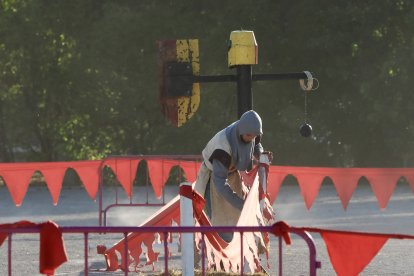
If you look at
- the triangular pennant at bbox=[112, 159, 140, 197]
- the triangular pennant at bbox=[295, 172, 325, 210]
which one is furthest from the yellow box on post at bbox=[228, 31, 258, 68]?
the triangular pennant at bbox=[112, 159, 140, 197]

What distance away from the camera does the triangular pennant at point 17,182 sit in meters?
18.0

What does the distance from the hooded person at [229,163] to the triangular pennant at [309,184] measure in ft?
18.0

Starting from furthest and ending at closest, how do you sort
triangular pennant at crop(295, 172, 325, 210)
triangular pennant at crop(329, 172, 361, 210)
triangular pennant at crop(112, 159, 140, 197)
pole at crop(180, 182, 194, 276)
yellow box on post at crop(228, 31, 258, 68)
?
triangular pennant at crop(112, 159, 140, 197), triangular pennant at crop(295, 172, 325, 210), triangular pennant at crop(329, 172, 361, 210), yellow box on post at crop(228, 31, 258, 68), pole at crop(180, 182, 194, 276)

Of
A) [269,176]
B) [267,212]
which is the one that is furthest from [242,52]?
[269,176]

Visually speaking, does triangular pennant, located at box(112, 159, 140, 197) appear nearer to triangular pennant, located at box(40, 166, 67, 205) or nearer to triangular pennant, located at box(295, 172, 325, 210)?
triangular pennant, located at box(40, 166, 67, 205)

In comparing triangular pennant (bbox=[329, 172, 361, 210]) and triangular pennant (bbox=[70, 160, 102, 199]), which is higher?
triangular pennant (bbox=[70, 160, 102, 199])

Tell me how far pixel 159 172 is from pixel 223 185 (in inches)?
335

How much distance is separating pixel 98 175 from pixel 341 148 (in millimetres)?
17049

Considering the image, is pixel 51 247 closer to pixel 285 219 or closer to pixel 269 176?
pixel 269 176

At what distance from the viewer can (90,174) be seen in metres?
18.8

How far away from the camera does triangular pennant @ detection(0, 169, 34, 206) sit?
59.0 ft

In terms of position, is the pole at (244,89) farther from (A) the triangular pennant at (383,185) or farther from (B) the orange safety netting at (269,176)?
(A) the triangular pennant at (383,185)

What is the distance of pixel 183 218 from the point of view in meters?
9.27

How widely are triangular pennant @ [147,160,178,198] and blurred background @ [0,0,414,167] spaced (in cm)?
1293
